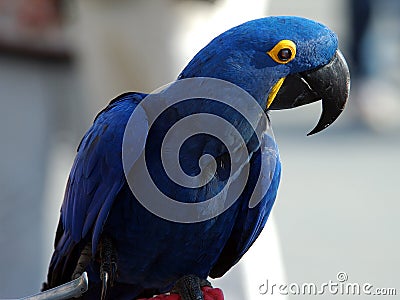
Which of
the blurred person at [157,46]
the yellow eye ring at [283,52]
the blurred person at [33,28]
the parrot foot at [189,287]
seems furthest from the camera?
the blurred person at [33,28]

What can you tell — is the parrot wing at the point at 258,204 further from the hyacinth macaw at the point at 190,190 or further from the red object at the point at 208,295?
the red object at the point at 208,295

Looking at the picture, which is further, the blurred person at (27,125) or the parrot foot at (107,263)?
the blurred person at (27,125)

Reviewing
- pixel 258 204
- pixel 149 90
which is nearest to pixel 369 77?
pixel 149 90

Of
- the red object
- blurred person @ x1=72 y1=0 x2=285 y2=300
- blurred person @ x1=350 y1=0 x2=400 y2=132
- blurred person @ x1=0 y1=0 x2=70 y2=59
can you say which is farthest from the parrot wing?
blurred person @ x1=350 y1=0 x2=400 y2=132

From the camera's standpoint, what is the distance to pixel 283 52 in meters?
1.32

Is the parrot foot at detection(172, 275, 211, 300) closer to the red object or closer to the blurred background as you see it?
the red object

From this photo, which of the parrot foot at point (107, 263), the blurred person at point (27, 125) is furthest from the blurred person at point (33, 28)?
the parrot foot at point (107, 263)

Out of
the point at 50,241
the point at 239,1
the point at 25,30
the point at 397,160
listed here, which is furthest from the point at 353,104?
the point at 239,1

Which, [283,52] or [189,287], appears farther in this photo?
[189,287]

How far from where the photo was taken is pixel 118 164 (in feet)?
4.59

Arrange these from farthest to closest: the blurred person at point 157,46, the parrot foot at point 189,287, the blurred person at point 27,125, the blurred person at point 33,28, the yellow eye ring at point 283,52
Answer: the blurred person at point 33,28 < the blurred person at point 27,125 < the blurred person at point 157,46 < the parrot foot at point 189,287 < the yellow eye ring at point 283,52

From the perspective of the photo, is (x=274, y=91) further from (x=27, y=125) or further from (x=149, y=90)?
(x=27, y=125)

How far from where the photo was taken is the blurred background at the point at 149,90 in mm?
2117

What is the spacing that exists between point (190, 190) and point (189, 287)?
171 millimetres
